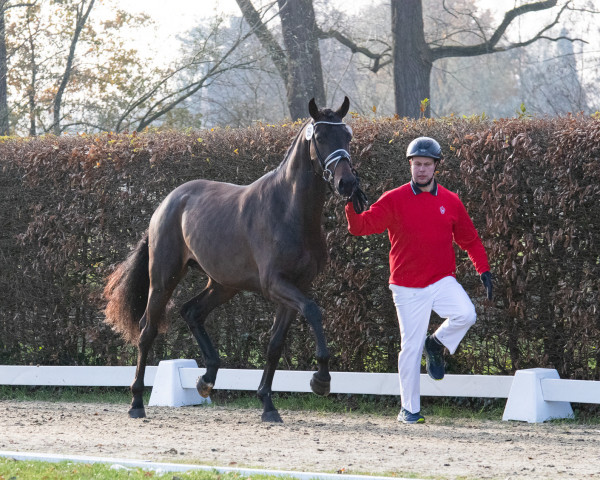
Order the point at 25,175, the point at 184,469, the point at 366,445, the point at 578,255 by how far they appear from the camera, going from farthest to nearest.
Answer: the point at 25,175 → the point at 578,255 → the point at 366,445 → the point at 184,469

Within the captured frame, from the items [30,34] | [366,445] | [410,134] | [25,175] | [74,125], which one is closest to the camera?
[366,445]

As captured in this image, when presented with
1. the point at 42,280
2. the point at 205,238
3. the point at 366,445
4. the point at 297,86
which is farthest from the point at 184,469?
the point at 297,86

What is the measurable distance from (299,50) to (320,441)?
36.6 ft

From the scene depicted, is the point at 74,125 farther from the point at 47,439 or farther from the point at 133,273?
the point at 47,439

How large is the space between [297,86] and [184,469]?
479 inches

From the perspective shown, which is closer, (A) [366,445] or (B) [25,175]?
(A) [366,445]

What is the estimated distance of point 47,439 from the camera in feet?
19.9

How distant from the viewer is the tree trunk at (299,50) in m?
Answer: 15.9

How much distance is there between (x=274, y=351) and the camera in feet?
22.6

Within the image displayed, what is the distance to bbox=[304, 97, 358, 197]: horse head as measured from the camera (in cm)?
593

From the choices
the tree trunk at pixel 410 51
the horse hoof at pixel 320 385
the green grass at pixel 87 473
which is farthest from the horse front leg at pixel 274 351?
the tree trunk at pixel 410 51

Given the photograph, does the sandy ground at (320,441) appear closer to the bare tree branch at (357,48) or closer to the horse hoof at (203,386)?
the horse hoof at (203,386)

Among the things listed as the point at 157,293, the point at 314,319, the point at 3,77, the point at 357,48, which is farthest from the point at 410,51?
the point at 314,319

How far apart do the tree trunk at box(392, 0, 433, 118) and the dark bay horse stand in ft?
30.1
